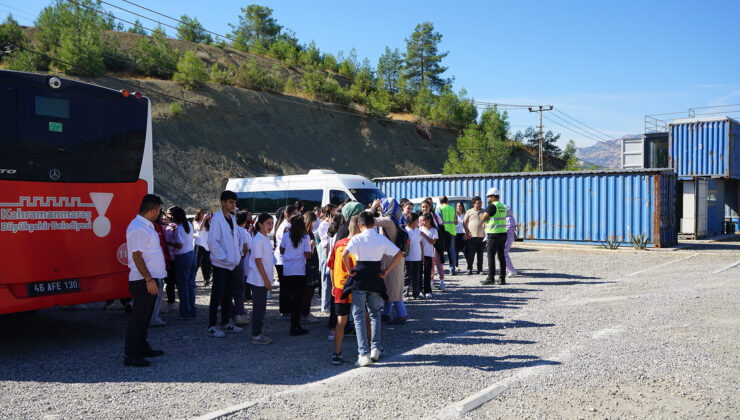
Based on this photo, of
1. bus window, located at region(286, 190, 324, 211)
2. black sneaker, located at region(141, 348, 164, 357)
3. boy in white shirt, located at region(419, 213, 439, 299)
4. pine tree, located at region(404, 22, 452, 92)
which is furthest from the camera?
A: pine tree, located at region(404, 22, 452, 92)

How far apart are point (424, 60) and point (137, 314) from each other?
73431mm

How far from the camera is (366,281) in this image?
5605mm

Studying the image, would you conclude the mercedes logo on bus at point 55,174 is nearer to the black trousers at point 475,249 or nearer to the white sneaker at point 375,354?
the white sneaker at point 375,354

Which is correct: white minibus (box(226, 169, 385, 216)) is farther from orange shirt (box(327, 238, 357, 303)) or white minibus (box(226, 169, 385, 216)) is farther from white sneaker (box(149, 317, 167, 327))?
orange shirt (box(327, 238, 357, 303))

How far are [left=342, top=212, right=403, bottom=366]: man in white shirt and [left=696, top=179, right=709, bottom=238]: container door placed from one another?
23757 millimetres

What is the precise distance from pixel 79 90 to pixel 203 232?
3.82 metres

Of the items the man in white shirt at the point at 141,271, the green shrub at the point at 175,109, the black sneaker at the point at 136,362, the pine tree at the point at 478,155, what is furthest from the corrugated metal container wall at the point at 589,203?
the green shrub at the point at 175,109

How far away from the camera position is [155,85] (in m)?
40.6

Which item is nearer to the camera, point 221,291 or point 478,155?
point 221,291

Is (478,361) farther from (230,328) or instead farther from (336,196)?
(336,196)

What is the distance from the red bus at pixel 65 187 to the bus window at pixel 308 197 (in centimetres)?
920

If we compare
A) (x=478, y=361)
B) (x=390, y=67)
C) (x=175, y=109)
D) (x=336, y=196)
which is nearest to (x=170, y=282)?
(x=478, y=361)

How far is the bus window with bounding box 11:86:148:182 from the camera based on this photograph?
20.4 ft

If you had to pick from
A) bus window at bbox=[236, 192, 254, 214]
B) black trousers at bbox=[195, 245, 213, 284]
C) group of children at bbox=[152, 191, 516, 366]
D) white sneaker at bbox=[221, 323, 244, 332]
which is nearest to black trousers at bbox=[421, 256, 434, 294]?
group of children at bbox=[152, 191, 516, 366]
